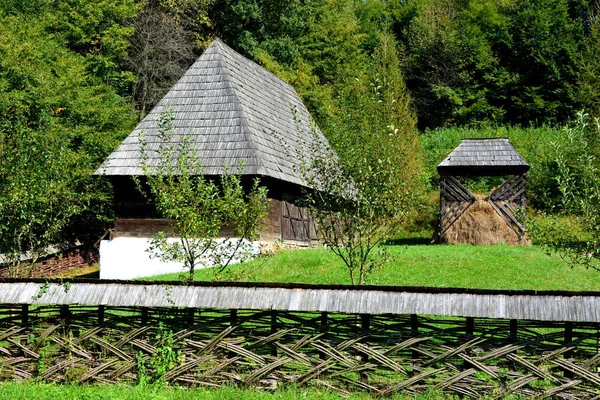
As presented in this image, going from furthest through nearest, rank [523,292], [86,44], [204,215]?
[86,44], [204,215], [523,292]

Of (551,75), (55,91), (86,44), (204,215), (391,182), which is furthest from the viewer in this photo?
(551,75)

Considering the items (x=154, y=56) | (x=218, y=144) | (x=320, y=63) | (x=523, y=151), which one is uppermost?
(x=154, y=56)

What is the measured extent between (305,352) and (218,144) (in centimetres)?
1167

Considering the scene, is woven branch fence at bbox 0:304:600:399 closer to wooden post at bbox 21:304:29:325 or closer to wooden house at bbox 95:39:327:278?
wooden post at bbox 21:304:29:325

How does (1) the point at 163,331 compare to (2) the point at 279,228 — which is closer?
(1) the point at 163,331

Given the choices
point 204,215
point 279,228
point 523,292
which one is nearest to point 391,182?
point 204,215

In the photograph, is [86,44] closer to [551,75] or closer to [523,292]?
[551,75]

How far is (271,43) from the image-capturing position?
3312cm

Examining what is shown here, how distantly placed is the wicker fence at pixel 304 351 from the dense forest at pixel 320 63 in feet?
26.0

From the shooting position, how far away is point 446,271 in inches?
540

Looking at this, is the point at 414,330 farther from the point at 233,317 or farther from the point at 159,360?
the point at 159,360

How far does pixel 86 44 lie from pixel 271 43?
884 centimetres

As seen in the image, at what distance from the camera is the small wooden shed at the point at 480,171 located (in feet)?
68.3

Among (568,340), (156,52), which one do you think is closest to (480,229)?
(568,340)
